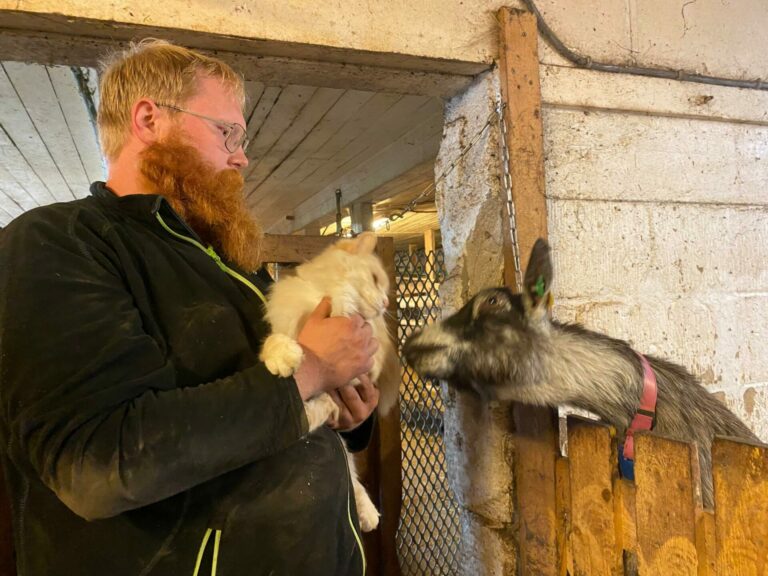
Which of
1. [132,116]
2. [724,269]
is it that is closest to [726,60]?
[724,269]

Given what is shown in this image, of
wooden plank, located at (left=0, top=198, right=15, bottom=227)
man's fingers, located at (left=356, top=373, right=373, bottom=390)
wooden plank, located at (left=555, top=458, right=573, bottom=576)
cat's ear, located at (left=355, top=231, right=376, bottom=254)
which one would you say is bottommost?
wooden plank, located at (left=555, top=458, right=573, bottom=576)

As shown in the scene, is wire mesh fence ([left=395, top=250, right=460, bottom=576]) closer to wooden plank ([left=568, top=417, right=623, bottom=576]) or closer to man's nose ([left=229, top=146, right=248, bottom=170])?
wooden plank ([left=568, top=417, right=623, bottom=576])

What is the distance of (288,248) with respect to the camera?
263cm

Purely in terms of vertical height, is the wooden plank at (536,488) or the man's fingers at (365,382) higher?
the man's fingers at (365,382)

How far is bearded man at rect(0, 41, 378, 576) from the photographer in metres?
0.96

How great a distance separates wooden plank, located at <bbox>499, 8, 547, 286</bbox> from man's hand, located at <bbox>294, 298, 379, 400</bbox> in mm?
905

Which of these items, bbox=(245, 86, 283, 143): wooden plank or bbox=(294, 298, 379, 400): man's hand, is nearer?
bbox=(294, 298, 379, 400): man's hand

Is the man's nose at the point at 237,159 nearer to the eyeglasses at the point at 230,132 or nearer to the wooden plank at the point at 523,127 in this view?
the eyeglasses at the point at 230,132

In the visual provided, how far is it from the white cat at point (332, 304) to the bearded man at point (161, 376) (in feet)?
0.17

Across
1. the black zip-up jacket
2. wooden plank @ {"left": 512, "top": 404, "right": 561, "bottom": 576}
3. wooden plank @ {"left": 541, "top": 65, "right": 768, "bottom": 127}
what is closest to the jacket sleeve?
the black zip-up jacket

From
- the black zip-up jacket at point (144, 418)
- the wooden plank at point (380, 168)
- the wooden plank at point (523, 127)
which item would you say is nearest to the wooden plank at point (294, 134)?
the wooden plank at point (380, 168)

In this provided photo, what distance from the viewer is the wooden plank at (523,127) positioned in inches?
79.7

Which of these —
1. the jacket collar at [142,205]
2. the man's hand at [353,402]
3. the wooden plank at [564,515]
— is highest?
the jacket collar at [142,205]

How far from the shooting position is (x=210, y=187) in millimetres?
1516
